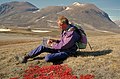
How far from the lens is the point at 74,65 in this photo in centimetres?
1655

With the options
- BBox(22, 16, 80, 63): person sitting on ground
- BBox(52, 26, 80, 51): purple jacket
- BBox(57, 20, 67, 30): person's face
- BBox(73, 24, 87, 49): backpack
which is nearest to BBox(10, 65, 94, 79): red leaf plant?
BBox(22, 16, 80, 63): person sitting on ground

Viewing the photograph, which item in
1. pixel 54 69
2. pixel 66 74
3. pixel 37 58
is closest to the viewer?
pixel 66 74

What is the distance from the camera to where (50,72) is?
1611cm

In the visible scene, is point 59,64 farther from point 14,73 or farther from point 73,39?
point 14,73

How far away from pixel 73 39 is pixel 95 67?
2.81 meters

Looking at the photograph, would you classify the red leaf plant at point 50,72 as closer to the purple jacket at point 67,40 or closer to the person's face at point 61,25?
the purple jacket at point 67,40

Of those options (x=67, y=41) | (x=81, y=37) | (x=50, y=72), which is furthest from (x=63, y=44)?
(x=50, y=72)

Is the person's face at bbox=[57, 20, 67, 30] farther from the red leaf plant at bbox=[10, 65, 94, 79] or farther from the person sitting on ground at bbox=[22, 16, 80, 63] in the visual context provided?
the red leaf plant at bbox=[10, 65, 94, 79]

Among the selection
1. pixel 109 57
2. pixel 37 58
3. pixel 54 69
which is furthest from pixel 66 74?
pixel 37 58

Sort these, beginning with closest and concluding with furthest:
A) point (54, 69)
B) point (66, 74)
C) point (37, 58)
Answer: point (66, 74) < point (54, 69) < point (37, 58)

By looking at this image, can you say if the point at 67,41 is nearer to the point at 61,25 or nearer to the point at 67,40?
the point at 67,40

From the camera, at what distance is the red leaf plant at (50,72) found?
49.9 feet

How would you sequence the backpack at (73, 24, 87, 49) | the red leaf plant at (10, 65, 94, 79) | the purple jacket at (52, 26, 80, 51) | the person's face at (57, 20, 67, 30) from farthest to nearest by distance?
the backpack at (73, 24, 87, 49) → the purple jacket at (52, 26, 80, 51) → the person's face at (57, 20, 67, 30) → the red leaf plant at (10, 65, 94, 79)

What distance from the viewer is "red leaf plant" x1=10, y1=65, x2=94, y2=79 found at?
599 inches
